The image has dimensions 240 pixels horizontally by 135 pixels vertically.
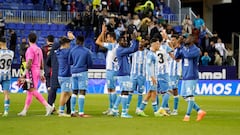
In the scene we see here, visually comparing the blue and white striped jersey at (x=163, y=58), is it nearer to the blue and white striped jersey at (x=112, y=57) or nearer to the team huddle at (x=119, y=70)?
the team huddle at (x=119, y=70)

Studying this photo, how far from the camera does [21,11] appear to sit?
4219 cm

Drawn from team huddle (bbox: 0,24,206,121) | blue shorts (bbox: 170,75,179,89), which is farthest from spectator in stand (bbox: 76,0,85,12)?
team huddle (bbox: 0,24,206,121)

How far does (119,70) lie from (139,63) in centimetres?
171

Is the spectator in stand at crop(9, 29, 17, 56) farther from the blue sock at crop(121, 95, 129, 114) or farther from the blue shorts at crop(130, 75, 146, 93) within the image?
the blue sock at crop(121, 95, 129, 114)

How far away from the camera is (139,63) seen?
21.3 m

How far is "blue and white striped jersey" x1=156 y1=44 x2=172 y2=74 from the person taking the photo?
70.4 ft

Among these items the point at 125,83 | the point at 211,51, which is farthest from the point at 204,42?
the point at 125,83

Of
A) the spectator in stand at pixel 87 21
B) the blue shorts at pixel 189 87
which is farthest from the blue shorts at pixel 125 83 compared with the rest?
the spectator in stand at pixel 87 21

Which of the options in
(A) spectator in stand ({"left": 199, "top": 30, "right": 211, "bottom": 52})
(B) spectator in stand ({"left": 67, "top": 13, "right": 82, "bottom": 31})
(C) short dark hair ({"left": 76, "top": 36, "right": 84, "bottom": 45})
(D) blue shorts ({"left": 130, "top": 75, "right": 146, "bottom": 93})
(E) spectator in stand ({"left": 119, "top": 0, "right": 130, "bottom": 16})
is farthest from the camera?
(E) spectator in stand ({"left": 119, "top": 0, "right": 130, "bottom": 16})

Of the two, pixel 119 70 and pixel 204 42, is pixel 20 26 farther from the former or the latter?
pixel 119 70

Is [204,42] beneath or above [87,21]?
beneath

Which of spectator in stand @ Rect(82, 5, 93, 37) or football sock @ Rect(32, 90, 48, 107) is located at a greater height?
spectator in stand @ Rect(82, 5, 93, 37)

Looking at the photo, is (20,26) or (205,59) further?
(20,26)

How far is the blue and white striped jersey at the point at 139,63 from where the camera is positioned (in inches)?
836
